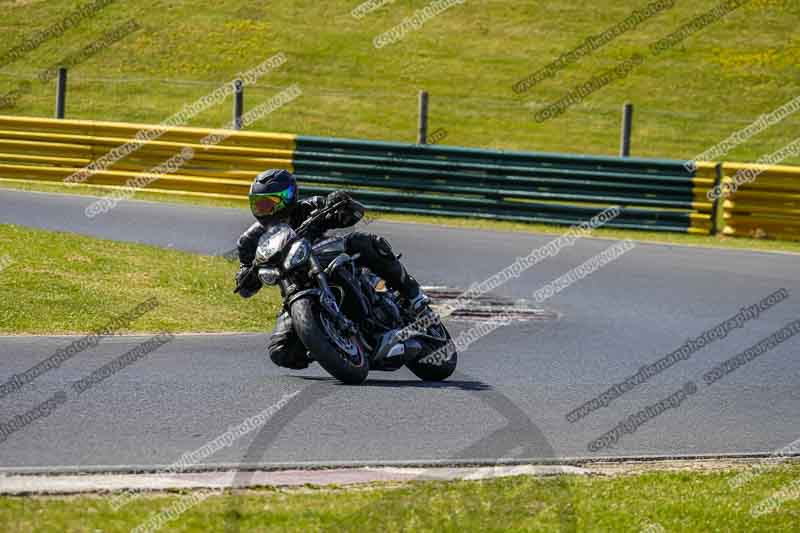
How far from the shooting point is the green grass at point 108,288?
1215 centimetres

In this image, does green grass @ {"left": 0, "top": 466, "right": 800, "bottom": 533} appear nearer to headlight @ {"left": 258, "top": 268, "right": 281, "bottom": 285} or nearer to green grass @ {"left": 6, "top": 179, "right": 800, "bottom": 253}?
headlight @ {"left": 258, "top": 268, "right": 281, "bottom": 285}

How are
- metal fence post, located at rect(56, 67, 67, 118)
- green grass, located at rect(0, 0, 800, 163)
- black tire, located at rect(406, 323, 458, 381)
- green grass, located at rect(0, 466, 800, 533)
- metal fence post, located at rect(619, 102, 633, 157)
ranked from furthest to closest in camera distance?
green grass, located at rect(0, 0, 800, 163) → metal fence post, located at rect(56, 67, 67, 118) → metal fence post, located at rect(619, 102, 633, 157) → black tire, located at rect(406, 323, 458, 381) → green grass, located at rect(0, 466, 800, 533)

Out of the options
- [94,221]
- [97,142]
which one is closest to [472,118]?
[97,142]

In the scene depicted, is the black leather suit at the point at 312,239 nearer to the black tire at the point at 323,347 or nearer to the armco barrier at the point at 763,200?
the black tire at the point at 323,347

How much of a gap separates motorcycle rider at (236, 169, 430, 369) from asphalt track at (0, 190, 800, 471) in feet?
0.88

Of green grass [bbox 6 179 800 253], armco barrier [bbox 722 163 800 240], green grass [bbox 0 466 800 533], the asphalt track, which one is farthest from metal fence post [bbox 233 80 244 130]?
green grass [bbox 0 466 800 533]

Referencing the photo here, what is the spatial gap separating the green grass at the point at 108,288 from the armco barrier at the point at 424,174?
19.6 ft

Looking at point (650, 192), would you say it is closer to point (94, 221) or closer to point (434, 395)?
point (94, 221)

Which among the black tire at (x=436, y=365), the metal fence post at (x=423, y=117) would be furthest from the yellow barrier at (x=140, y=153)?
the black tire at (x=436, y=365)

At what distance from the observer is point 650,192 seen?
20750mm

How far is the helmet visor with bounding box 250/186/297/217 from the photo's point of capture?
923 cm

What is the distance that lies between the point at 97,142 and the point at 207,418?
15311 mm

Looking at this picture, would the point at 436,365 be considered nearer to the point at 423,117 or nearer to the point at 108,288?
the point at 108,288

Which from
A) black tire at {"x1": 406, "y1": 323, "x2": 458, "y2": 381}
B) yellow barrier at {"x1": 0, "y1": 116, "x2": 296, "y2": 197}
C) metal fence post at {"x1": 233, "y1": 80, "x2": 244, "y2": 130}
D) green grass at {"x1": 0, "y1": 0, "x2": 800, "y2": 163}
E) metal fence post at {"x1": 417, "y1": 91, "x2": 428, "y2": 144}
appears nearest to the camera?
black tire at {"x1": 406, "y1": 323, "x2": 458, "y2": 381}
